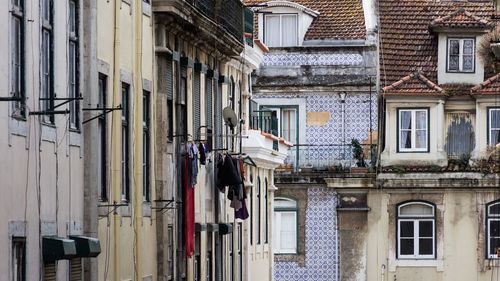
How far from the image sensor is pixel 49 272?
27.8 meters

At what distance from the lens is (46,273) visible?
27.6m

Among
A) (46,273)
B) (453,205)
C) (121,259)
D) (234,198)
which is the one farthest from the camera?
(453,205)

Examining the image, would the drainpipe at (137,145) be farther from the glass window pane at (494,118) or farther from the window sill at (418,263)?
the glass window pane at (494,118)

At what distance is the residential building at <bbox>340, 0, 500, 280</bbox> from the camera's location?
204 feet

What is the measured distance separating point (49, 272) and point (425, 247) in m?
36.0

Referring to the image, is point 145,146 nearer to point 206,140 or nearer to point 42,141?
point 206,140

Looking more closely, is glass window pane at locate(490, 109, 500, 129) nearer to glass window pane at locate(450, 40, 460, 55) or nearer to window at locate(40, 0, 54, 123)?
glass window pane at locate(450, 40, 460, 55)

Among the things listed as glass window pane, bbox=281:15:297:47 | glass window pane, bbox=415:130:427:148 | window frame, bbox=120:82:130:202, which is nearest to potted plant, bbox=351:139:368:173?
glass window pane, bbox=415:130:427:148

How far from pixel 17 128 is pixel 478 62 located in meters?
38.8

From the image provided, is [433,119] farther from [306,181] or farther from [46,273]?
[46,273]

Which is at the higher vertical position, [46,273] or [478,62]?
[478,62]

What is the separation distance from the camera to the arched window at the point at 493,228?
204 feet

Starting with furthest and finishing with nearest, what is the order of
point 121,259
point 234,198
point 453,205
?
point 453,205, point 234,198, point 121,259

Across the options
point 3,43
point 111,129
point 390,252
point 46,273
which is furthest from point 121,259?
point 390,252
